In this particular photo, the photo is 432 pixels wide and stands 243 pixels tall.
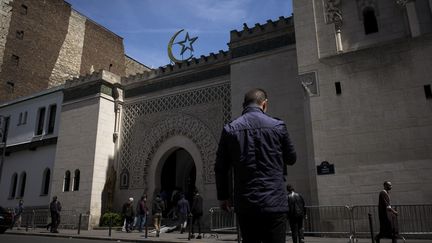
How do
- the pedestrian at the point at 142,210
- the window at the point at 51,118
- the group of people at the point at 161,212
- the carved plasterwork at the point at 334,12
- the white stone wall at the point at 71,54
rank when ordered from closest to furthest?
the group of people at the point at 161,212
the carved plasterwork at the point at 334,12
the pedestrian at the point at 142,210
the window at the point at 51,118
the white stone wall at the point at 71,54

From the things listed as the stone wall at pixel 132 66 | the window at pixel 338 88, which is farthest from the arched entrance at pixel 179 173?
the stone wall at pixel 132 66

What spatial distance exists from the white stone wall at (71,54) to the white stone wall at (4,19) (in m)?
3.77

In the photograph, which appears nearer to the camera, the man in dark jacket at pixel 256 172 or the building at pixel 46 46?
the man in dark jacket at pixel 256 172

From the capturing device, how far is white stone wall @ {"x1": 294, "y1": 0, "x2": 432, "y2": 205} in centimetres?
943

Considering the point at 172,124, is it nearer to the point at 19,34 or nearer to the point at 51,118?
the point at 51,118

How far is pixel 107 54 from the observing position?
31422mm

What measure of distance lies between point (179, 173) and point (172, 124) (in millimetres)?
2644

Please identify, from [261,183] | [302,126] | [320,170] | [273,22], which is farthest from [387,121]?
[261,183]

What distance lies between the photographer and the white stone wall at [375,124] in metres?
9.43

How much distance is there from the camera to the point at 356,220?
9.68m

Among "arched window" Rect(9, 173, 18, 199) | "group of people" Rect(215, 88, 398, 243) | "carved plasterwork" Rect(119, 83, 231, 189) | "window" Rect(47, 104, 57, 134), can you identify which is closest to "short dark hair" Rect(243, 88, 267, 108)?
"group of people" Rect(215, 88, 398, 243)

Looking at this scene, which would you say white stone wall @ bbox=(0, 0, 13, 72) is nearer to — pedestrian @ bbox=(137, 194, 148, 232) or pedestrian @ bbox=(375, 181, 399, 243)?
pedestrian @ bbox=(137, 194, 148, 232)

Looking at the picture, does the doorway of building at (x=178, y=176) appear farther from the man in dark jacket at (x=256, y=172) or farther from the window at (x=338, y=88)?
the man in dark jacket at (x=256, y=172)

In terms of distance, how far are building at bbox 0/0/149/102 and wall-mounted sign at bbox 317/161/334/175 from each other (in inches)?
681
